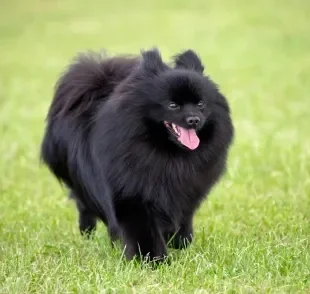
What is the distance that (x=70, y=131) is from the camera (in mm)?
5031

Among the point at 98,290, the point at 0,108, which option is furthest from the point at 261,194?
the point at 0,108

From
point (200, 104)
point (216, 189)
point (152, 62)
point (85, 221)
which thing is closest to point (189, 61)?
point (152, 62)

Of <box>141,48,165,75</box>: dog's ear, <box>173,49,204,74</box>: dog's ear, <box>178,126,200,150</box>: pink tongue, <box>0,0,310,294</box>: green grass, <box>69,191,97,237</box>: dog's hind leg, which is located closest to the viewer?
<box>0,0,310,294</box>: green grass

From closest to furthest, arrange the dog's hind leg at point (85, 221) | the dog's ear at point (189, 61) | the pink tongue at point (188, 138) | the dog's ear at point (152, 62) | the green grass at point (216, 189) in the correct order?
the green grass at point (216, 189)
the pink tongue at point (188, 138)
the dog's ear at point (152, 62)
the dog's ear at point (189, 61)
the dog's hind leg at point (85, 221)

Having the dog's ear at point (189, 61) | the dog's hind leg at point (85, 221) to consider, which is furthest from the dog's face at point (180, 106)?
the dog's hind leg at point (85, 221)

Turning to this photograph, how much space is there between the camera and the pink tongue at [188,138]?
440 centimetres

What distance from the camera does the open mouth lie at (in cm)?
440

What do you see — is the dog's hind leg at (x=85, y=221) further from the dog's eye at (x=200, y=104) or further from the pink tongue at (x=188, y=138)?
the dog's eye at (x=200, y=104)

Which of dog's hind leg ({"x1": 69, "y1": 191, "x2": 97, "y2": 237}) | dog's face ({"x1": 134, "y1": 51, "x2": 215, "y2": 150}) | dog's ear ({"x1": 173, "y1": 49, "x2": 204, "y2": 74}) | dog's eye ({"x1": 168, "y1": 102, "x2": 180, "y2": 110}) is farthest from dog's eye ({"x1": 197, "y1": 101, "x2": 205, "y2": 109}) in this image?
dog's hind leg ({"x1": 69, "y1": 191, "x2": 97, "y2": 237})

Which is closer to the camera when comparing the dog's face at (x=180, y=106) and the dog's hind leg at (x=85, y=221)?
the dog's face at (x=180, y=106)

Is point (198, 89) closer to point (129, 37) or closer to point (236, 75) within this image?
point (236, 75)

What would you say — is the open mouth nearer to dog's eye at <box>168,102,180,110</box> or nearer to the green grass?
dog's eye at <box>168,102,180,110</box>

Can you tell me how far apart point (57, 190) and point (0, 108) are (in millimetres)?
4836

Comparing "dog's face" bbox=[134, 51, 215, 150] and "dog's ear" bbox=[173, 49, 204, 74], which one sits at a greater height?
"dog's ear" bbox=[173, 49, 204, 74]
